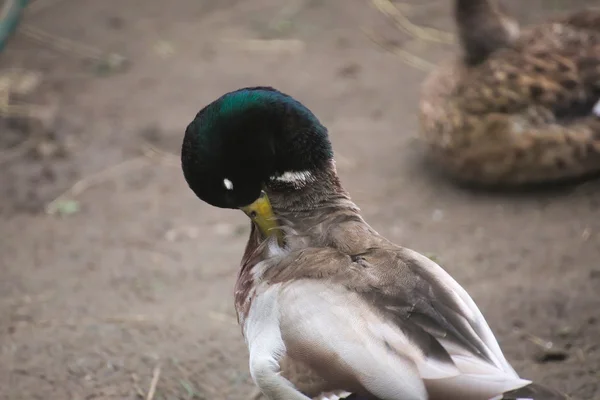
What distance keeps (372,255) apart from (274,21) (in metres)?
4.84

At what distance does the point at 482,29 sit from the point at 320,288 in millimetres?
2807

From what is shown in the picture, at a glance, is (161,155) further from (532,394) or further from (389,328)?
(532,394)

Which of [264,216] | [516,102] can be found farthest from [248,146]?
[516,102]

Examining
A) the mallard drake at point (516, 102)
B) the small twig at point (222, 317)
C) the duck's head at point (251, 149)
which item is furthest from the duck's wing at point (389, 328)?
the mallard drake at point (516, 102)

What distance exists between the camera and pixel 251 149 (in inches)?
117

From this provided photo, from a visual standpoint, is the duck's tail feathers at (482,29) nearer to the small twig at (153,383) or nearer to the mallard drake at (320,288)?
the mallard drake at (320,288)

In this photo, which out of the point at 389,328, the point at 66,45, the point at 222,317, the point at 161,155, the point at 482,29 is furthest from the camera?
the point at 66,45

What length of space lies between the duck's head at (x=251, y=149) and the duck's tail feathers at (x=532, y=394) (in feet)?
3.59

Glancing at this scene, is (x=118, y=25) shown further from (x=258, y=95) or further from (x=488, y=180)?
(x=258, y=95)

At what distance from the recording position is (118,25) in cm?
728

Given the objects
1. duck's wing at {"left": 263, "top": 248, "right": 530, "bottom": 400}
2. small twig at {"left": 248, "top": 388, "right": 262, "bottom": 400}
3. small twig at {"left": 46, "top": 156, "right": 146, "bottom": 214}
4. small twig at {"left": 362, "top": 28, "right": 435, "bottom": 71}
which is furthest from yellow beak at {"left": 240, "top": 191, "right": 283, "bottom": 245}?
small twig at {"left": 362, "top": 28, "right": 435, "bottom": 71}

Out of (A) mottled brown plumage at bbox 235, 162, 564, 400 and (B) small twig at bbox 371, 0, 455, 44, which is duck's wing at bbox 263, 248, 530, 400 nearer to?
(A) mottled brown plumage at bbox 235, 162, 564, 400

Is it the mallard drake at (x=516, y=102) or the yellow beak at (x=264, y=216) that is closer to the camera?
the yellow beak at (x=264, y=216)

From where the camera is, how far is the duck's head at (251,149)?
291 centimetres
